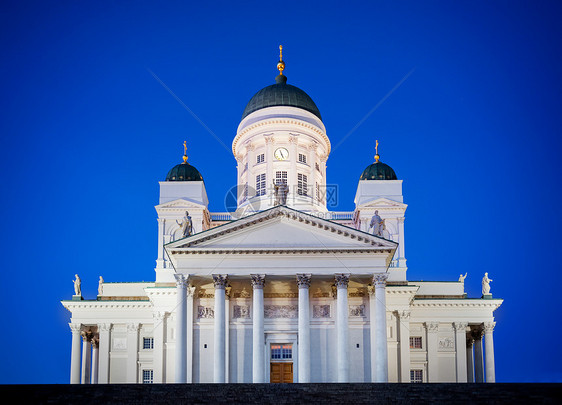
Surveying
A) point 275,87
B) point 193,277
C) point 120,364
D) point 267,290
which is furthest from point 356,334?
point 275,87

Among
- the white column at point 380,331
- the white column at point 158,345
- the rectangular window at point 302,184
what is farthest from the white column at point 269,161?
the white column at point 380,331

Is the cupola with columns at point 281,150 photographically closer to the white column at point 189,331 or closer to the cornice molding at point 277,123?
the cornice molding at point 277,123

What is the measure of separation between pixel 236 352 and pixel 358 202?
55.0 feet

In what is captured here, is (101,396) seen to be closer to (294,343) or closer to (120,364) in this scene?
(294,343)

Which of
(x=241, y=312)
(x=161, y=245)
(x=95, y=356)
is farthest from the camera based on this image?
(x=95, y=356)

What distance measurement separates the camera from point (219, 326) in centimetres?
4128

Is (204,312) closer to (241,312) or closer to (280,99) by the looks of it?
(241,312)

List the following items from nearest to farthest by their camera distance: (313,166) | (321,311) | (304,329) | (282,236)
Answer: (304,329) → (282,236) → (321,311) → (313,166)

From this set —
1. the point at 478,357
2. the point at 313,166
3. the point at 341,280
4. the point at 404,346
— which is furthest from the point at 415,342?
the point at 313,166

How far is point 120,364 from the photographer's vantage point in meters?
52.8

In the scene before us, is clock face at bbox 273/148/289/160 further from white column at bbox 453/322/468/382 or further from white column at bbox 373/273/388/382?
white column at bbox 373/273/388/382

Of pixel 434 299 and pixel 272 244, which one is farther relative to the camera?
pixel 434 299

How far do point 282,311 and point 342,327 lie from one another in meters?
4.48

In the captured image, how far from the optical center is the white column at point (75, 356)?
171ft
